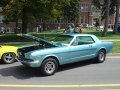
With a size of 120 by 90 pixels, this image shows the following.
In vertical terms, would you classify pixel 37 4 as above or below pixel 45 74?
above

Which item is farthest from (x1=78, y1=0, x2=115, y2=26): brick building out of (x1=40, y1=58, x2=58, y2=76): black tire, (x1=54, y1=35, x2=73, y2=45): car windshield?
(x1=40, y1=58, x2=58, y2=76): black tire

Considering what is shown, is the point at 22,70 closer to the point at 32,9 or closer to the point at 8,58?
the point at 8,58

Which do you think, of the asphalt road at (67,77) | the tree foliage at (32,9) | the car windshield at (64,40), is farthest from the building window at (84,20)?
the car windshield at (64,40)

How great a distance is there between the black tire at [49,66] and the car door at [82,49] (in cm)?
84

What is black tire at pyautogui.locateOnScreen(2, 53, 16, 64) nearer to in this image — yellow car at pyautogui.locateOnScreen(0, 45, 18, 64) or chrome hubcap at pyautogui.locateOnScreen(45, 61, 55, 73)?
yellow car at pyautogui.locateOnScreen(0, 45, 18, 64)

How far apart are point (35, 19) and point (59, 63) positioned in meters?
18.4

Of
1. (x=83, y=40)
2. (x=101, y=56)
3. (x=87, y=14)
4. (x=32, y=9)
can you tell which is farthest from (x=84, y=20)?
(x=83, y=40)

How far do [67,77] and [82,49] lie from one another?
76.4 inches

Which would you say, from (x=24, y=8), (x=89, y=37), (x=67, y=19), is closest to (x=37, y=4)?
(x=24, y=8)

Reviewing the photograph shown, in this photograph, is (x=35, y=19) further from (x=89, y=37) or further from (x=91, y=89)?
(x=91, y=89)

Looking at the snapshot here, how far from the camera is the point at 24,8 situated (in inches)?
1059

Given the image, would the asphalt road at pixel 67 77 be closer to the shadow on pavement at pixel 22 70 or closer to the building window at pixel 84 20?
the shadow on pavement at pixel 22 70

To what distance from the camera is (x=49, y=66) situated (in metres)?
10.2

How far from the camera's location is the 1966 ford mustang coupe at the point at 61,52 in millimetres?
9969
